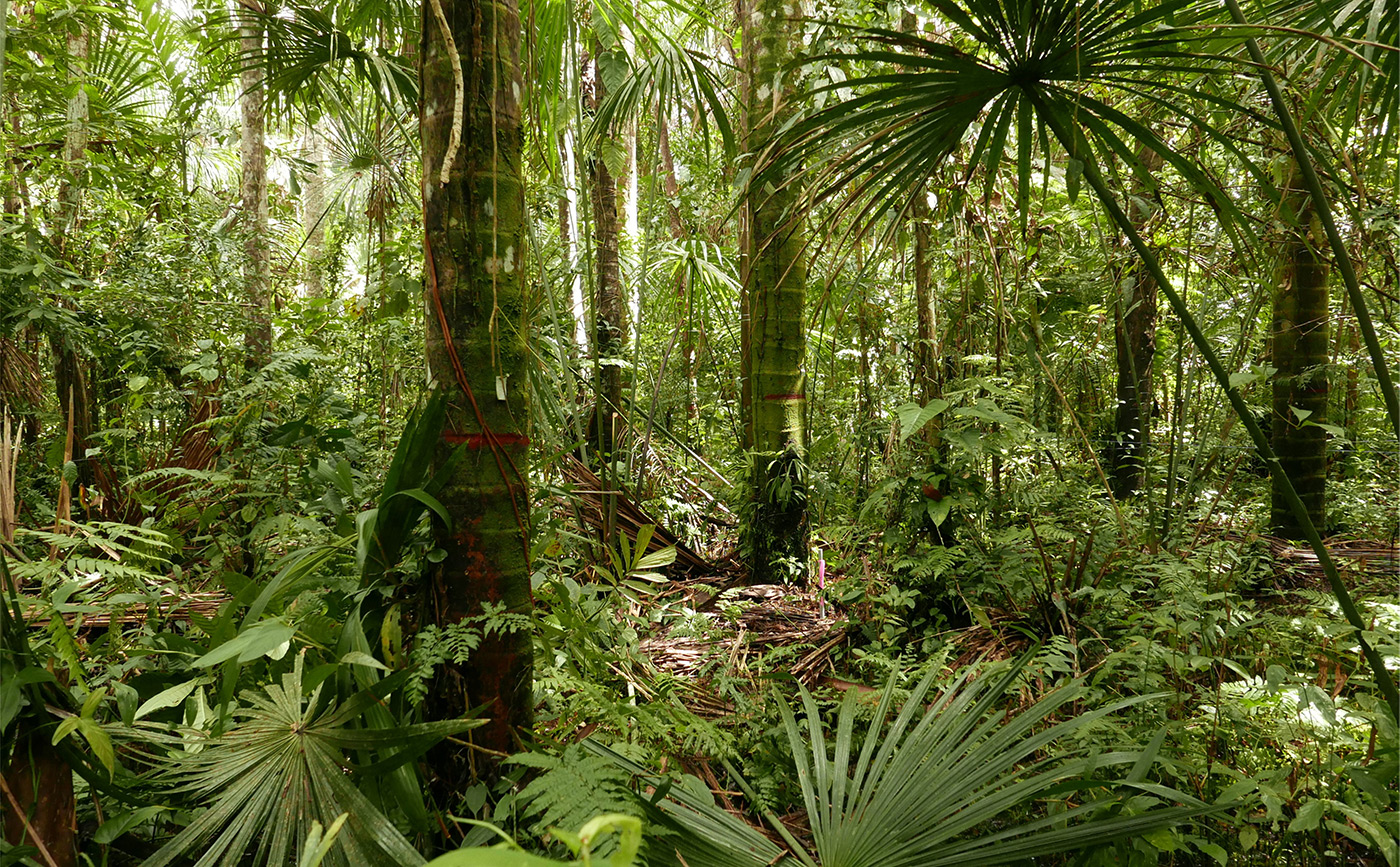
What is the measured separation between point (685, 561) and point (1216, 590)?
2.17m

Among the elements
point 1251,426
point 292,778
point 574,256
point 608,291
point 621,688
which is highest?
point 574,256

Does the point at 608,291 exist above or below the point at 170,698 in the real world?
above

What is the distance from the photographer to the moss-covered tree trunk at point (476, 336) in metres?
1.65

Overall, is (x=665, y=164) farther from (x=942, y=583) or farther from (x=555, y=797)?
(x=555, y=797)

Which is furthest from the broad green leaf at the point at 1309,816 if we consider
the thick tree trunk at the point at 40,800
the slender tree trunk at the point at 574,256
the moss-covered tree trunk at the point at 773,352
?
the slender tree trunk at the point at 574,256

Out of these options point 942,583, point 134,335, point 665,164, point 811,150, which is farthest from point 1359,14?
point 665,164

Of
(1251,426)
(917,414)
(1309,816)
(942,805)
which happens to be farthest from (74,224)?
(1309,816)

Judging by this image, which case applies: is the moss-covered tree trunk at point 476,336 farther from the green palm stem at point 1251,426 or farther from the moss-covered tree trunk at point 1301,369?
the moss-covered tree trunk at point 1301,369

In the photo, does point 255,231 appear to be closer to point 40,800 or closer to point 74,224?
point 74,224

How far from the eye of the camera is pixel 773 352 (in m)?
3.47

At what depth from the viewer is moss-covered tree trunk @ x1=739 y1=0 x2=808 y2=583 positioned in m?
3.42

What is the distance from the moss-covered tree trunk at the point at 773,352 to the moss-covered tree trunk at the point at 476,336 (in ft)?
5.96

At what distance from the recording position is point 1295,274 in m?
3.66

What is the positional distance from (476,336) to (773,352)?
6.53ft
